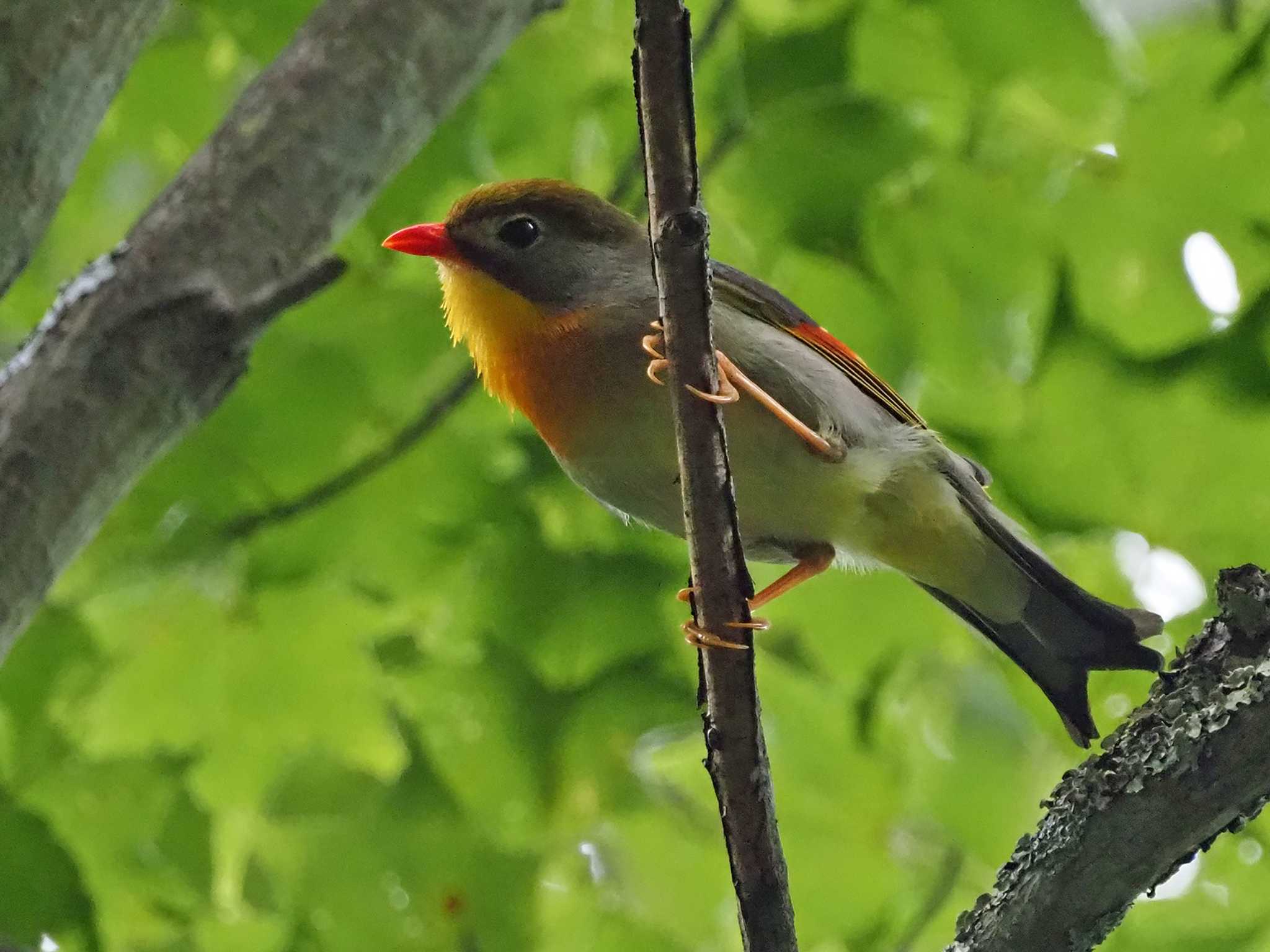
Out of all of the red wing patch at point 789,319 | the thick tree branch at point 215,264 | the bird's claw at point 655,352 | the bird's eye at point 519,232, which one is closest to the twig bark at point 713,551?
the bird's claw at point 655,352

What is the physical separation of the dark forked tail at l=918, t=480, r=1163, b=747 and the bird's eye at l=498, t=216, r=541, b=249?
1.21 meters

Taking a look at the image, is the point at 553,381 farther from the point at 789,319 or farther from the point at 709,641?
the point at 709,641

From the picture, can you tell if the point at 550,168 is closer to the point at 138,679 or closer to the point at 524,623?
the point at 524,623

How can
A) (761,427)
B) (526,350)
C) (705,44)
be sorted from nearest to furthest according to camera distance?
1. (761,427)
2. (526,350)
3. (705,44)

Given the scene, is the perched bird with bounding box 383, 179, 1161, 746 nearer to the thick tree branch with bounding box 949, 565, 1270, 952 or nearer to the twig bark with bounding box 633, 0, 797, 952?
the twig bark with bounding box 633, 0, 797, 952

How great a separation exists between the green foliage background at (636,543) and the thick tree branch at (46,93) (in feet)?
3.09

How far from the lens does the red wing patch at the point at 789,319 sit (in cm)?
314

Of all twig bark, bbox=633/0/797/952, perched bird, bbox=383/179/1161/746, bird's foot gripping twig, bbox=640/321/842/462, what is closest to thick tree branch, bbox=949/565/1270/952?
twig bark, bbox=633/0/797/952

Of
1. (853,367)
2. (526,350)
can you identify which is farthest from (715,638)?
(853,367)

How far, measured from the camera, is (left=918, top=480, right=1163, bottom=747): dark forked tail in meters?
3.10

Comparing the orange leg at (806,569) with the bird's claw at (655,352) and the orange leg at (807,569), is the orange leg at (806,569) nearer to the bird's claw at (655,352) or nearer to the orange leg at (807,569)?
the orange leg at (807,569)

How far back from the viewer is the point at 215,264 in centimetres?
279

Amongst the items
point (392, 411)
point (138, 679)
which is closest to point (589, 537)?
point (392, 411)

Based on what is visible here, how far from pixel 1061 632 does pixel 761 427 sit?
941 millimetres
